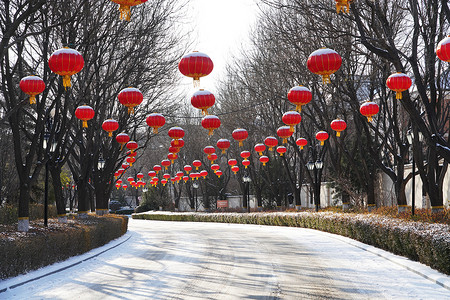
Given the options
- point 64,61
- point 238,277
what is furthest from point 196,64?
point 238,277

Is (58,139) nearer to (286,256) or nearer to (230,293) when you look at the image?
(286,256)

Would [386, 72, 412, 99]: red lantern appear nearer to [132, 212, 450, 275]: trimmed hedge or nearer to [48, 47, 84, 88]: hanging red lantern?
[132, 212, 450, 275]: trimmed hedge

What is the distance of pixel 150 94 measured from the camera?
26453 millimetres

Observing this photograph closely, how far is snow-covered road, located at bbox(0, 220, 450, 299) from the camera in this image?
8.77 metres

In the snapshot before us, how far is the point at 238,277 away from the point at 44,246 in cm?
549

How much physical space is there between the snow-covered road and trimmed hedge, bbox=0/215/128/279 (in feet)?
0.97

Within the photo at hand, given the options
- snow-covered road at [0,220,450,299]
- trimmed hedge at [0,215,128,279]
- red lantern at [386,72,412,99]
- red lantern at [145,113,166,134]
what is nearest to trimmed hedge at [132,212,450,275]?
snow-covered road at [0,220,450,299]

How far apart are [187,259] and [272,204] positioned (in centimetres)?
3361

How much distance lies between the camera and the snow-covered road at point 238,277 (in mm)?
8773

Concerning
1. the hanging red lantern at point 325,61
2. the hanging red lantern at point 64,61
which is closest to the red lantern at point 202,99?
the hanging red lantern at point 325,61

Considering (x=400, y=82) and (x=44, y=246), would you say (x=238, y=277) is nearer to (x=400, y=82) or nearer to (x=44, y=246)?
(x=44, y=246)

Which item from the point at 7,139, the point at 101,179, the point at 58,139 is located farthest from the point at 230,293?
the point at 7,139

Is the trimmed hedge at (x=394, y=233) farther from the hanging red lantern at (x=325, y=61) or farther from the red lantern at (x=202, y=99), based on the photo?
the red lantern at (x=202, y=99)

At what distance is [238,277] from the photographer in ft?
34.3
